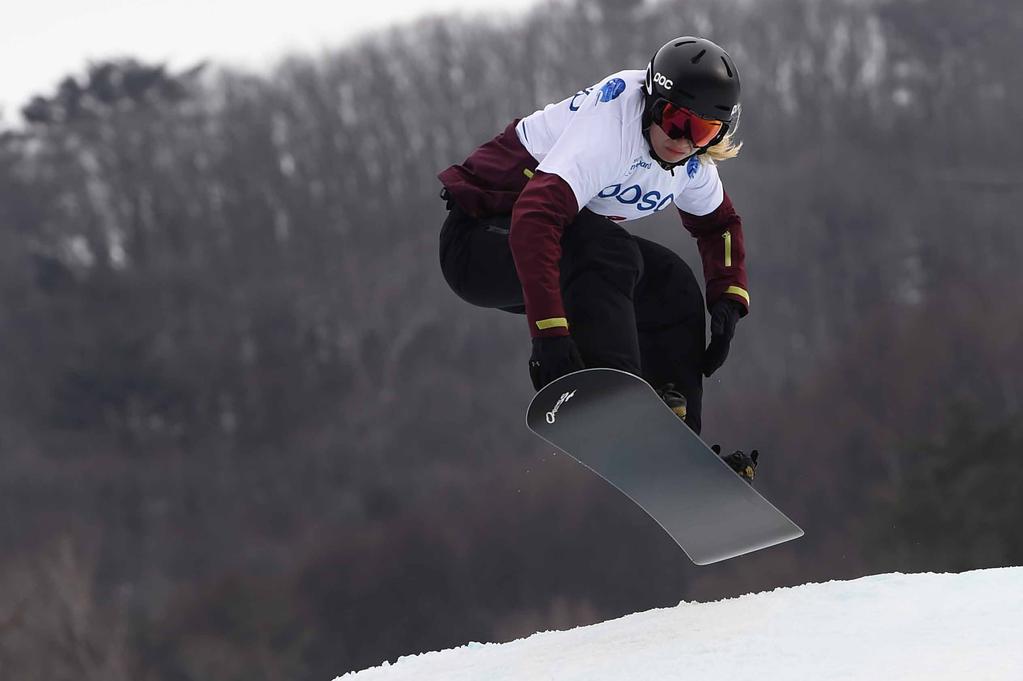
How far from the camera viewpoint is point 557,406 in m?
4.11

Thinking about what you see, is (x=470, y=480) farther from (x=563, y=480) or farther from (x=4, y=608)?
(x=4, y=608)

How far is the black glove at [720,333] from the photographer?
4.62 metres

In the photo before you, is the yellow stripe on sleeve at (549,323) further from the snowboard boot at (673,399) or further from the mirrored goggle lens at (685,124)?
the mirrored goggle lens at (685,124)

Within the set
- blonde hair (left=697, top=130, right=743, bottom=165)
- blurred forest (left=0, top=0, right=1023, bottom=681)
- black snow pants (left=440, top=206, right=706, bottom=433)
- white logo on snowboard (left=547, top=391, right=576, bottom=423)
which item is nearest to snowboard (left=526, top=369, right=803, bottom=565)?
white logo on snowboard (left=547, top=391, right=576, bottom=423)

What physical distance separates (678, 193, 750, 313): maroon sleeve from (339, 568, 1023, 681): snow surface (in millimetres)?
1235

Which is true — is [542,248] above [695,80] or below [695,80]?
below

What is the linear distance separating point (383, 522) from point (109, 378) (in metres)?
12.0

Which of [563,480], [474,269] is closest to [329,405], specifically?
[563,480]

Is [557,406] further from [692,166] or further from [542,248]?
[692,166]

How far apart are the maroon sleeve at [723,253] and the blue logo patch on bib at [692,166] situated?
34 cm

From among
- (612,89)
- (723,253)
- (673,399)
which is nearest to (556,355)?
(673,399)

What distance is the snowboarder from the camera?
13.3ft

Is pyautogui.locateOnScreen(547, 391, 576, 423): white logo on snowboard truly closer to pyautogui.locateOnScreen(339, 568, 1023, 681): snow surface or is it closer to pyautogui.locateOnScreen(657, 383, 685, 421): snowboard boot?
pyautogui.locateOnScreen(657, 383, 685, 421): snowboard boot

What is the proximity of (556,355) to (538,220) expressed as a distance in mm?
413
